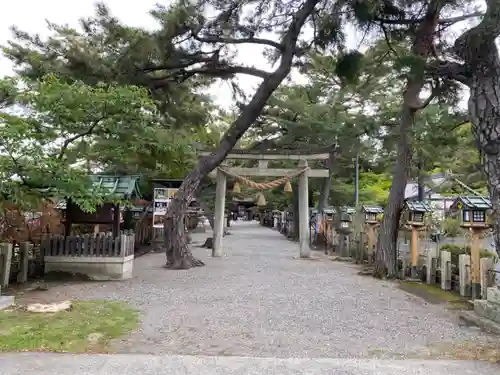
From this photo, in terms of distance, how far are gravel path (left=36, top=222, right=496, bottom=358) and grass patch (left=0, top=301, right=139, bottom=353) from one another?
271mm

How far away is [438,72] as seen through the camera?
5742mm

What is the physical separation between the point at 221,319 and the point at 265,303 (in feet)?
4.67

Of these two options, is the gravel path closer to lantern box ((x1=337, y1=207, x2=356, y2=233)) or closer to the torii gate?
the torii gate

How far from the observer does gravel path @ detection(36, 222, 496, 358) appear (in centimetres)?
513

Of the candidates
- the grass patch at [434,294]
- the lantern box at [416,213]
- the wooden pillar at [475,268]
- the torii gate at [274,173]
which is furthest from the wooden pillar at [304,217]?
the wooden pillar at [475,268]

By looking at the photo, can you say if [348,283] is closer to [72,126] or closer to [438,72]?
[438,72]

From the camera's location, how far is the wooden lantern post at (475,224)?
8258 mm

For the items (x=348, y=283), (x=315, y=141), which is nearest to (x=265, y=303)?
(x=348, y=283)

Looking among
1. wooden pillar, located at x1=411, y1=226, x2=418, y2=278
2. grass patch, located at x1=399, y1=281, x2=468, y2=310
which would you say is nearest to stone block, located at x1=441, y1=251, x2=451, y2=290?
grass patch, located at x1=399, y1=281, x2=468, y2=310

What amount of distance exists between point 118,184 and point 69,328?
571cm

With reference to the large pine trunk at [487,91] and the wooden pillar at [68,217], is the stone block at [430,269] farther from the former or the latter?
the wooden pillar at [68,217]

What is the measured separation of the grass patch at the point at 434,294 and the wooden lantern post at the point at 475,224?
0.40 m

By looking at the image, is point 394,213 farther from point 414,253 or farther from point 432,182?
point 432,182

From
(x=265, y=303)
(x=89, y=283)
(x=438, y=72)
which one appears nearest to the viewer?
(x=438, y=72)
